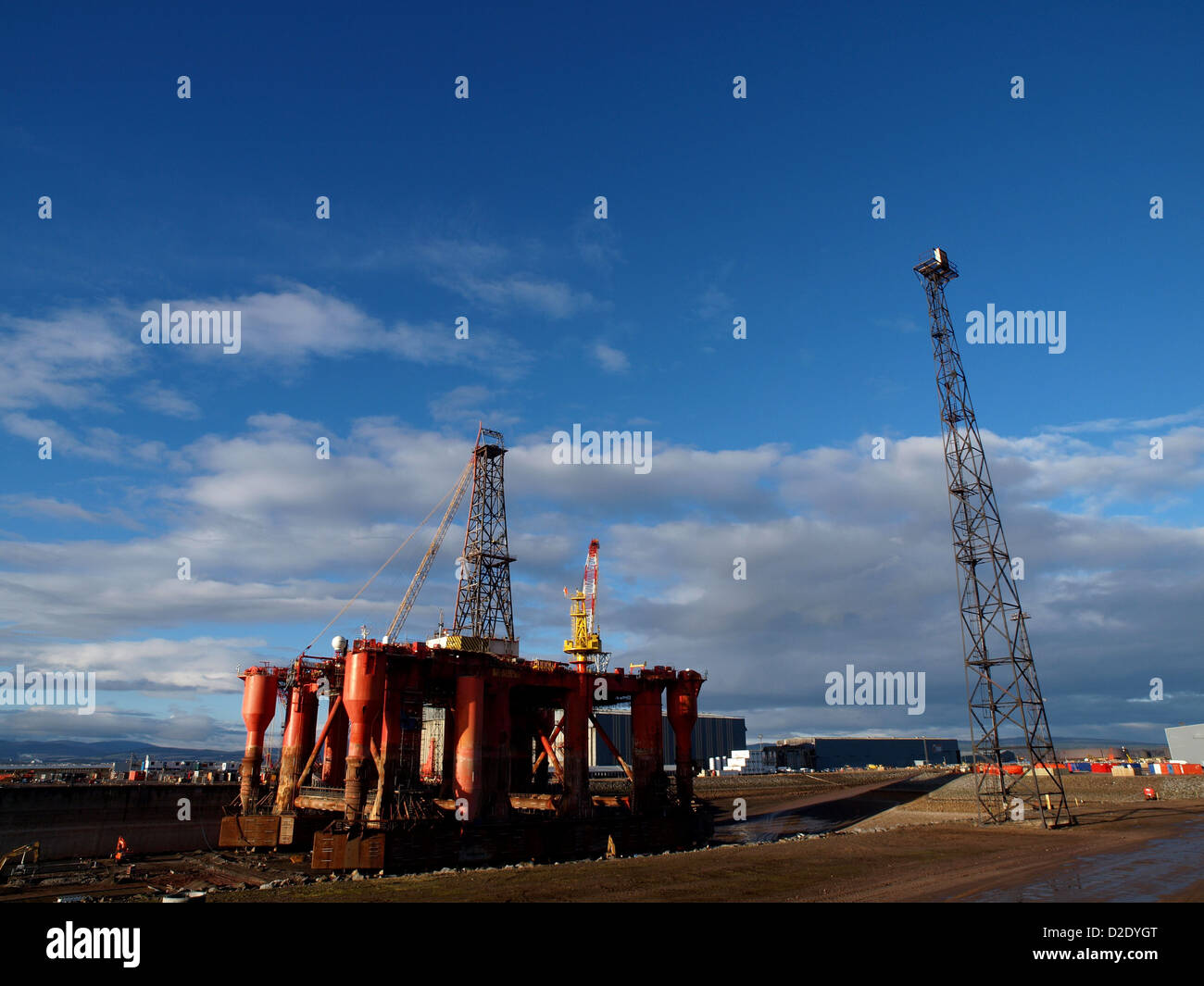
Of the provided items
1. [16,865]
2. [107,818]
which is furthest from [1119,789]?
[16,865]

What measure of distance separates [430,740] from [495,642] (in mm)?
27306

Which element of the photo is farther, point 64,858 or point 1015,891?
point 64,858

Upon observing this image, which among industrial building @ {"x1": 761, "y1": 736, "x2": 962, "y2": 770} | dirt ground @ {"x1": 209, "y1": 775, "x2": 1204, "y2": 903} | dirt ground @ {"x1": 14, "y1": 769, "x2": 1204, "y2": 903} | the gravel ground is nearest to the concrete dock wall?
dirt ground @ {"x1": 14, "y1": 769, "x2": 1204, "y2": 903}

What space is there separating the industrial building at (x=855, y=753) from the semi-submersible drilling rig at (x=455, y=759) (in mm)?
87585

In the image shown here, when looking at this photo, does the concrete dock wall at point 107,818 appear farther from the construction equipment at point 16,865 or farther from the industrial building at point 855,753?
the industrial building at point 855,753

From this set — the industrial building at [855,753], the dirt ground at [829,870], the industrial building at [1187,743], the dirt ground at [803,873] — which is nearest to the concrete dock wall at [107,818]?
the dirt ground at [803,873]

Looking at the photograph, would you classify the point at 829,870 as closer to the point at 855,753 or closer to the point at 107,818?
the point at 107,818

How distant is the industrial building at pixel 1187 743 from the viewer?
102m

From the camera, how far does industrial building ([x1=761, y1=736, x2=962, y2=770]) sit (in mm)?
142500

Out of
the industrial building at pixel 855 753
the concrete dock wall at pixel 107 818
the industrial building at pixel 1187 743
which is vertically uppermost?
the concrete dock wall at pixel 107 818

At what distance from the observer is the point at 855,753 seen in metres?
156
